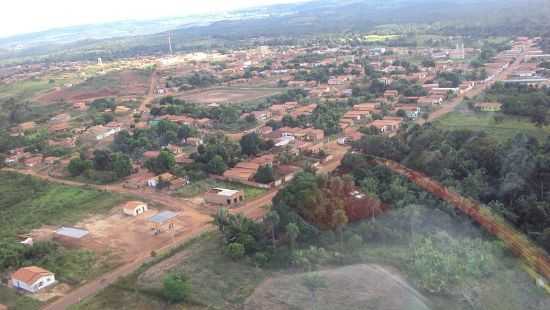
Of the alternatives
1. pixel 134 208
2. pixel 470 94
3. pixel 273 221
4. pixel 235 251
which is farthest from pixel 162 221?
pixel 470 94

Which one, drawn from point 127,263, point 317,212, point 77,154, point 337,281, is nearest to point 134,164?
point 77,154

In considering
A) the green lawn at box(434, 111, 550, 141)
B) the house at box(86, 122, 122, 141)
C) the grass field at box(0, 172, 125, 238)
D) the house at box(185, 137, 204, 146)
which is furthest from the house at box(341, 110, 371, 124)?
the grass field at box(0, 172, 125, 238)

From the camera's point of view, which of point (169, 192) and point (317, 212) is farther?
point (169, 192)

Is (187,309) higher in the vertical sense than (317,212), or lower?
lower

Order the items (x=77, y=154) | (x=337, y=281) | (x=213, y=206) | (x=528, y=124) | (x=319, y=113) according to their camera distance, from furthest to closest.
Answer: (x=319, y=113) → (x=77, y=154) → (x=528, y=124) → (x=213, y=206) → (x=337, y=281)

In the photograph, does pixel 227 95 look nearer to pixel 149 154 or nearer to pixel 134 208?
pixel 149 154

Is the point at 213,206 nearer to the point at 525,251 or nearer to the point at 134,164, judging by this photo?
the point at 134,164

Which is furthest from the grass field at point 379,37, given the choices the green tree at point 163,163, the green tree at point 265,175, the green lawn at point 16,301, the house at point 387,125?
the green lawn at point 16,301
